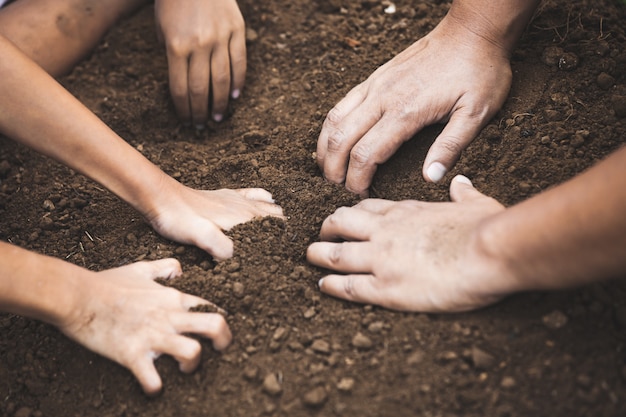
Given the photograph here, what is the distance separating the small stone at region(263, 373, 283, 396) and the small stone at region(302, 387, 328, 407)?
0.06 metres

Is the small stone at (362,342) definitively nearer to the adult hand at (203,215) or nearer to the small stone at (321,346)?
the small stone at (321,346)

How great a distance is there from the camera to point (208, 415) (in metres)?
1.27

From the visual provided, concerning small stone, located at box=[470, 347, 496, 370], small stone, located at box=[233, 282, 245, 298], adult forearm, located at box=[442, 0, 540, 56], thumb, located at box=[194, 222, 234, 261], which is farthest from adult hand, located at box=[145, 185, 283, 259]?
adult forearm, located at box=[442, 0, 540, 56]

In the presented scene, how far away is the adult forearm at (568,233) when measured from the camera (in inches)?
41.0

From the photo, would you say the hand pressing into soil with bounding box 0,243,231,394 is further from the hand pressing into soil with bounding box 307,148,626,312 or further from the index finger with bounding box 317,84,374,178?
the index finger with bounding box 317,84,374,178

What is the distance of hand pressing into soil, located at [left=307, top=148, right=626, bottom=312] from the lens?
41.9 inches

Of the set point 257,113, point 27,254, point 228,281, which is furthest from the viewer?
point 257,113

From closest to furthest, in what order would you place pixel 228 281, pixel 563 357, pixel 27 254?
→ pixel 563 357 → pixel 27 254 → pixel 228 281

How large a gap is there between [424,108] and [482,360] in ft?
2.30

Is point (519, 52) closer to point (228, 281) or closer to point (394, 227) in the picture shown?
point (394, 227)

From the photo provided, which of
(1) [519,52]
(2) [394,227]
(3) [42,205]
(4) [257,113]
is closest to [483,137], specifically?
(1) [519,52]

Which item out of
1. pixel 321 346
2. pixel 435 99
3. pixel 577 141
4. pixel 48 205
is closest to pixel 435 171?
pixel 435 99

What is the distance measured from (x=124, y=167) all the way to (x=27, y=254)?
333mm

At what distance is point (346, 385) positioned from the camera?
1249 mm
